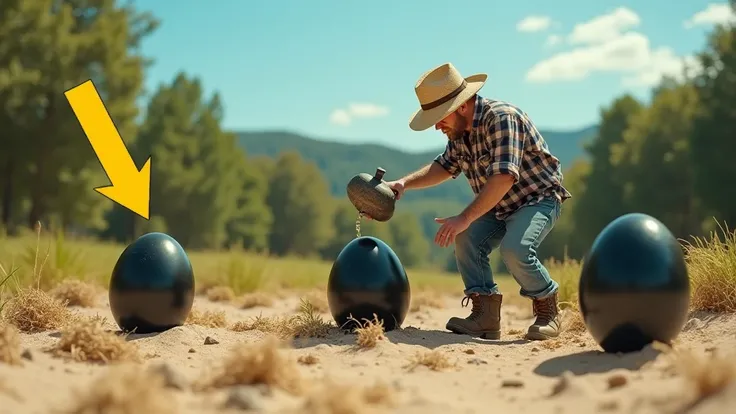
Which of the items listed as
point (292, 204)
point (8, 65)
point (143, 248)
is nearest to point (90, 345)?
point (143, 248)

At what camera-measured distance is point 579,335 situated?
7.34m

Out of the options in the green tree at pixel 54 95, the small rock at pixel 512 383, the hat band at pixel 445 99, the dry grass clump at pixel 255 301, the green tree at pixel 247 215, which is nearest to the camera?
the small rock at pixel 512 383

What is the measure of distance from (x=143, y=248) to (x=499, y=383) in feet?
11.9

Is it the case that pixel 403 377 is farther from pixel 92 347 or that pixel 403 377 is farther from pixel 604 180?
pixel 604 180

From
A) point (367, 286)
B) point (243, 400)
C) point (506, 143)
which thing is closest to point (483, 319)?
point (367, 286)

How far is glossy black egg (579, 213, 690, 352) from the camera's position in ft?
17.9

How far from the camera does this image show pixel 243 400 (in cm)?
385

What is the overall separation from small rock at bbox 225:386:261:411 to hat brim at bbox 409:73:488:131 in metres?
3.63

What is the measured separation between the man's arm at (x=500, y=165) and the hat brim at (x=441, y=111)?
36 centimetres

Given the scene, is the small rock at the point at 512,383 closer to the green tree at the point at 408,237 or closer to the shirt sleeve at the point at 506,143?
the shirt sleeve at the point at 506,143

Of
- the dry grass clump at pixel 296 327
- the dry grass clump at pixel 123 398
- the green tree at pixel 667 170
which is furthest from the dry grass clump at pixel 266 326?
the green tree at pixel 667 170

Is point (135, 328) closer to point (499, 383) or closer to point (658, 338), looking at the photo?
point (499, 383)

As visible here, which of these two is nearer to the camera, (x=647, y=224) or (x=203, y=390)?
(x=203, y=390)

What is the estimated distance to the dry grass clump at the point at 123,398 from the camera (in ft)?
11.3
